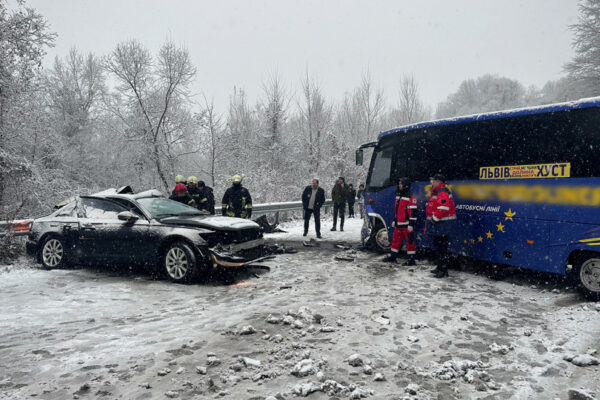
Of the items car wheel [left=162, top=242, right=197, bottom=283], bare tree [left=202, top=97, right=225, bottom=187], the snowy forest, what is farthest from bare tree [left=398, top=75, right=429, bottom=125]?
car wheel [left=162, top=242, right=197, bottom=283]

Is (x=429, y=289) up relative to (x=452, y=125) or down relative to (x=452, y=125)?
down

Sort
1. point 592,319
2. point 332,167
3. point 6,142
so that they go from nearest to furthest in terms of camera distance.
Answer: point 592,319 → point 6,142 → point 332,167

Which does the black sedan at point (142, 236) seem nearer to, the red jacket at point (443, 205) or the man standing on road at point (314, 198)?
the red jacket at point (443, 205)

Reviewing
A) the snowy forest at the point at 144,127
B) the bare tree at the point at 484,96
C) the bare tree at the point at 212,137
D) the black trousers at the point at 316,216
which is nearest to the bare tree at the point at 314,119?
the snowy forest at the point at 144,127

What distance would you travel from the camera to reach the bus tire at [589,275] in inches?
237

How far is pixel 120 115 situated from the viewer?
24.9 m

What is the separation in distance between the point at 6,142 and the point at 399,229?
46.6 ft

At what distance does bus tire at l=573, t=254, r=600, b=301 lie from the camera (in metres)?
6.03

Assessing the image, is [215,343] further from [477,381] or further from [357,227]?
[357,227]

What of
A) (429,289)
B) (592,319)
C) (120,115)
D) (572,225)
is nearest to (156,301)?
(429,289)

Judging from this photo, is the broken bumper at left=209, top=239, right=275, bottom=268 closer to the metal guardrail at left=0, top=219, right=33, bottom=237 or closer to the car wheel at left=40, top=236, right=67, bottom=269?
the car wheel at left=40, top=236, right=67, bottom=269

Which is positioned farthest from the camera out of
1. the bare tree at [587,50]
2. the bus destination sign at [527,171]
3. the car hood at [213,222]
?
the bare tree at [587,50]

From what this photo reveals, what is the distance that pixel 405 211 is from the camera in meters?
8.78

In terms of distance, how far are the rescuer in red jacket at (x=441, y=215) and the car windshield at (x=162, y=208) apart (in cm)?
467
